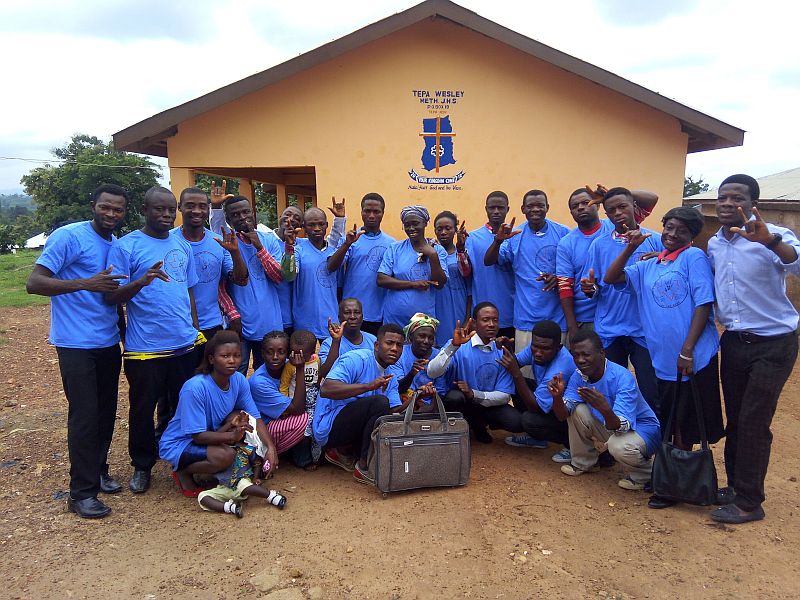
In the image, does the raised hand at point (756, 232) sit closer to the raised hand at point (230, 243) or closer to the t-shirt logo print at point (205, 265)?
the raised hand at point (230, 243)

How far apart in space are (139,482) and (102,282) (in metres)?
1.42

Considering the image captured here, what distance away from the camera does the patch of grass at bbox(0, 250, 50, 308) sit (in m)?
14.2

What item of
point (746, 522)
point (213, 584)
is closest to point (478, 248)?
point (746, 522)

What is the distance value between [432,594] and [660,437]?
6.41 ft

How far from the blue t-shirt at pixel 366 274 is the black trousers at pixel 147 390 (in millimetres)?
1408

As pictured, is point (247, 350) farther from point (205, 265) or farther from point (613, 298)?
point (613, 298)

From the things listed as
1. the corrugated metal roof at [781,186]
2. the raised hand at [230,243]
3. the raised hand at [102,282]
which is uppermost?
the corrugated metal roof at [781,186]

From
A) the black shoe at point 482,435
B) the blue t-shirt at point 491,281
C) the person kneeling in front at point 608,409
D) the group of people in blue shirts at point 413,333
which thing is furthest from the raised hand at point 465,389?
the blue t-shirt at point 491,281

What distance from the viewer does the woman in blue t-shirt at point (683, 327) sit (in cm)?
350

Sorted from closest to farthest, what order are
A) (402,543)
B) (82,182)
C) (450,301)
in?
(402,543), (450,301), (82,182)

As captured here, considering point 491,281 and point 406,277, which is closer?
point 406,277

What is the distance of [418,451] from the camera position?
12.3 ft

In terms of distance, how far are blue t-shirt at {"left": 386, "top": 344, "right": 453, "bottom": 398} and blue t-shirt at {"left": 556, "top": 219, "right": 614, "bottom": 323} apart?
111 cm

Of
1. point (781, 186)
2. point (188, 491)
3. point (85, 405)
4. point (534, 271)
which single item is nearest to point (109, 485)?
point (188, 491)
